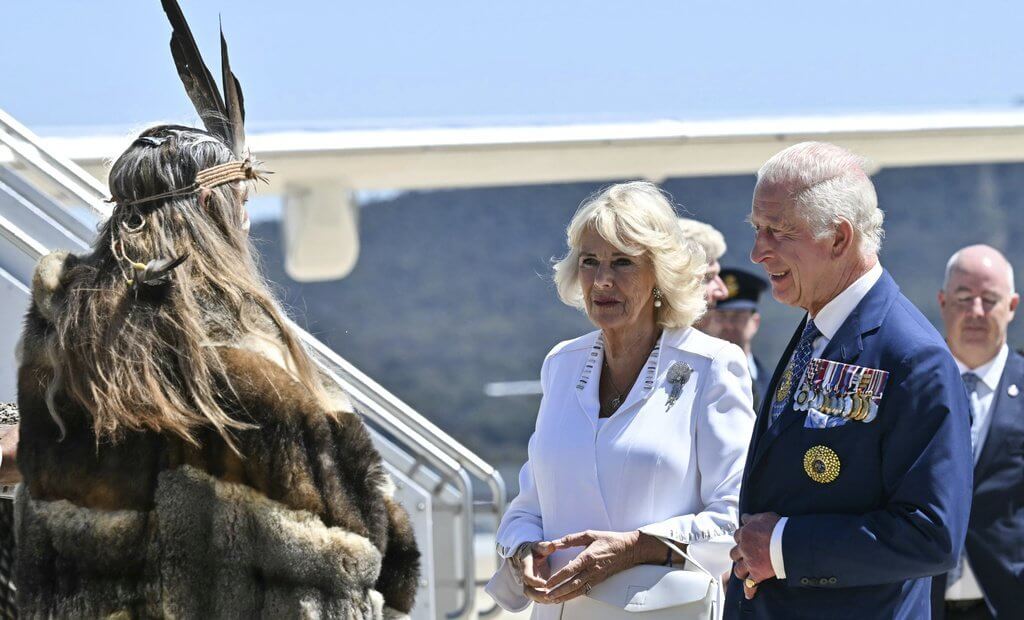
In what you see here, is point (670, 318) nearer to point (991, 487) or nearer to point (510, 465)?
point (991, 487)

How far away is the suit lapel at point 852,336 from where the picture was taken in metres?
2.48

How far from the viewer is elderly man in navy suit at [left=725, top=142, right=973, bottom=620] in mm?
2303

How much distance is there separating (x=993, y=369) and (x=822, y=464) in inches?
90.0

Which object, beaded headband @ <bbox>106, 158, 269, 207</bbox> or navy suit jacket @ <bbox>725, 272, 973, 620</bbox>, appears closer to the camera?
beaded headband @ <bbox>106, 158, 269, 207</bbox>

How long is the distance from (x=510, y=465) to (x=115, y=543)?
3556 centimetres

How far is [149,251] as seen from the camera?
2123mm

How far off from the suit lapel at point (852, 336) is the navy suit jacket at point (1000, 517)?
1751 mm

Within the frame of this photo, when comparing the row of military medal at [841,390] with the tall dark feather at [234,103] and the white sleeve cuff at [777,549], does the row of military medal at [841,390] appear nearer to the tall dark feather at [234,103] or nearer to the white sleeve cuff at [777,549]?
the white sleeve cuff at [777,549]

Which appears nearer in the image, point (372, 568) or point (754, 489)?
point (372, 568)

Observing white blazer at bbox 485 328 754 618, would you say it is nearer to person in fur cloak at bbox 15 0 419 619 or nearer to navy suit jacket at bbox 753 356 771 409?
person in fur cloak at bbox 15 0 419 619

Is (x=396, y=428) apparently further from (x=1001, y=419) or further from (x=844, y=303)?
(x=844, y=303)

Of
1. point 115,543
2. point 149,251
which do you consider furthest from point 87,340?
point 115,543

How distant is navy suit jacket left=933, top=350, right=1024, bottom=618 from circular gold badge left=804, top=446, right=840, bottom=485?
179cm

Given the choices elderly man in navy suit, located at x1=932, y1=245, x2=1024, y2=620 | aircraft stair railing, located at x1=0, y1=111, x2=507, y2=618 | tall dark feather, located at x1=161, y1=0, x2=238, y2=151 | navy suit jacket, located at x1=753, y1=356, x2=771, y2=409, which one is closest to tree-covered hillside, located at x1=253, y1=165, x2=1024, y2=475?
navy suit jacket, located at x1=753, y1=356, x2=771, y2=409
